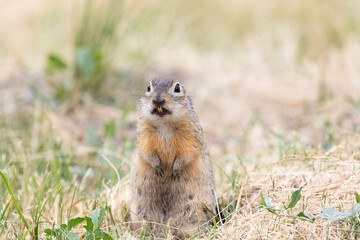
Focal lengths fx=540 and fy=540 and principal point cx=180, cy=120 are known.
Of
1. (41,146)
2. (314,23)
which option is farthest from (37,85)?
(314,23)

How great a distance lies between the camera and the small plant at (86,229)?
10.3 ft

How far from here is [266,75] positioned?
801 centimetres

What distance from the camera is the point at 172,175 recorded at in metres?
3.62

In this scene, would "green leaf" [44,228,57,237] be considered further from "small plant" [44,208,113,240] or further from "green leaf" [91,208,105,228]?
"green leaf" [91,208,105,228]

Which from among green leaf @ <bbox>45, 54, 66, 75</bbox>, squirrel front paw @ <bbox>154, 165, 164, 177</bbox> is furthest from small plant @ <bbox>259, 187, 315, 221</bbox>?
green leaf @ <bbox>45, 54, 66, 75</bbox>

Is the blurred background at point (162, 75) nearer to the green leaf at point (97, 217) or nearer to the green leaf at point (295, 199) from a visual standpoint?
the green leaf at point (97, 217)

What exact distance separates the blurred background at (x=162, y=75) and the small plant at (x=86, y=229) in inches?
22.5

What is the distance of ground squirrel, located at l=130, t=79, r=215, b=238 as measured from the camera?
3600 millimetres

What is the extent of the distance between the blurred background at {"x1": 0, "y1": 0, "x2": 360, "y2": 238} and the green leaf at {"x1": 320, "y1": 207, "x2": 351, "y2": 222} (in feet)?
3.59

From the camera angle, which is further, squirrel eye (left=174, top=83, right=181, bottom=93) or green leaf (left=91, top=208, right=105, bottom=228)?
squirrel eye (left=174, top=83, right=181, bottom=93)

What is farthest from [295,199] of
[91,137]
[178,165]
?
[91,137]

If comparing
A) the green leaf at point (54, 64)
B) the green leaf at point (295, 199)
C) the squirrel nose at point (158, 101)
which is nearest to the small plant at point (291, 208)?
the green leaf at point (295, 199)

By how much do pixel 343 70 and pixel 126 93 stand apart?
314cm

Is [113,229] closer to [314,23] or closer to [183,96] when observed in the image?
[183,96]
